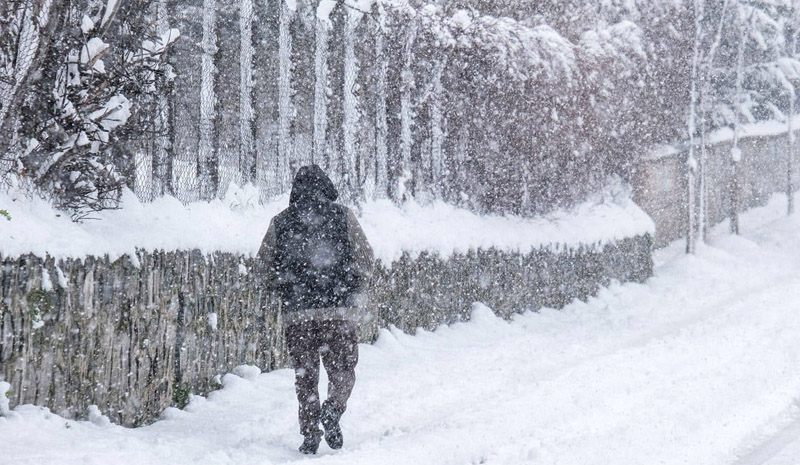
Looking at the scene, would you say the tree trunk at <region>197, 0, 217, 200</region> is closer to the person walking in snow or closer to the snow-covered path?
the snow-covered path

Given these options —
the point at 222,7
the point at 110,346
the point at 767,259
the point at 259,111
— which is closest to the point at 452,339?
the point at 259,111

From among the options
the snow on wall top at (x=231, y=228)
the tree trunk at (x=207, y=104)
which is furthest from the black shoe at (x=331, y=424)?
the tree trunk at (x=207, y=104)

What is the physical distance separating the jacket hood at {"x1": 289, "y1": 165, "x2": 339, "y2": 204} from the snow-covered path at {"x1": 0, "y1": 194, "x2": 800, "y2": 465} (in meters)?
1.63

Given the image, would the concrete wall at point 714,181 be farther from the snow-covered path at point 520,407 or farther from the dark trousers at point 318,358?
the dark trousers at point 318,358

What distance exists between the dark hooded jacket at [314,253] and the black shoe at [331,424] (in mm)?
653

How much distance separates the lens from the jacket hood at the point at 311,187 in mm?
5992

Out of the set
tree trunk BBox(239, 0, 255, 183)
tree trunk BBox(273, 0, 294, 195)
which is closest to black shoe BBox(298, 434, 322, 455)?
tree trunk BBox(239, 0, 255, 183)

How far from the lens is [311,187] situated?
6.00 metres

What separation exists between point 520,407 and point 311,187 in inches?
96.9

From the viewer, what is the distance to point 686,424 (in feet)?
20.6

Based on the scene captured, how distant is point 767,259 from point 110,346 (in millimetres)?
19173

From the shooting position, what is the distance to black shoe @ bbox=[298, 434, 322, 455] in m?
5.83

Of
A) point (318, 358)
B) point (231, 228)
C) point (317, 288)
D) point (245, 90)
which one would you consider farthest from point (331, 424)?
Answer: point (245, 90)

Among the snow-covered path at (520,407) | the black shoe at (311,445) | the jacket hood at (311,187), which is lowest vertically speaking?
the snow-covered path at (520,407)
